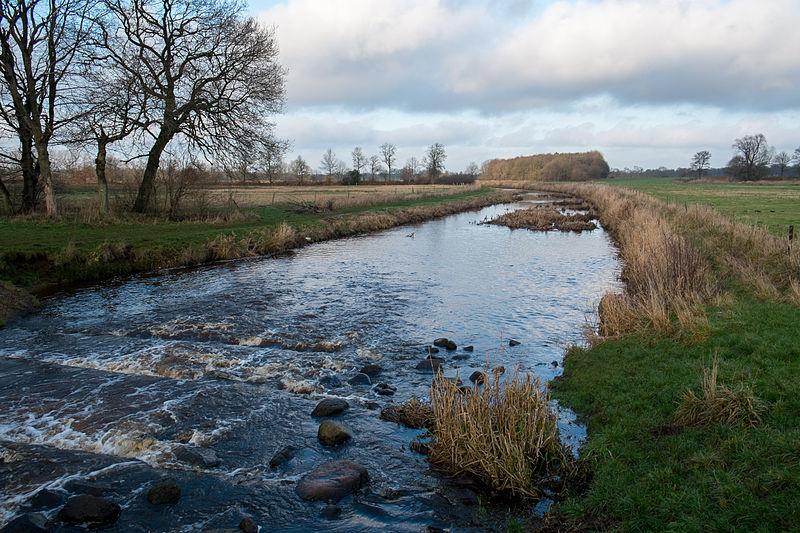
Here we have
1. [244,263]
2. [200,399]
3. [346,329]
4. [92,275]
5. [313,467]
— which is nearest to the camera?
[313,467]

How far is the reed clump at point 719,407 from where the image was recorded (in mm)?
5531

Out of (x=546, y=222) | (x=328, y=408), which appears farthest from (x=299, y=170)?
(x=328, y=408)

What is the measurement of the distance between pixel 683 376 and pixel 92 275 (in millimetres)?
18138

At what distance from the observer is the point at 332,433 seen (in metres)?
6.77

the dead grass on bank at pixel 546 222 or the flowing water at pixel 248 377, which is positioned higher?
the dead grass on bank at pixel 546 222

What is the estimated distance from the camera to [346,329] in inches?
470

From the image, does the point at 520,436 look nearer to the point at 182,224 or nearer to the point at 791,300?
the point at 791,300

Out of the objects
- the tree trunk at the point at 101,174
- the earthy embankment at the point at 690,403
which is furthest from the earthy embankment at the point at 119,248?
the earthy embankment at the point at 690,403

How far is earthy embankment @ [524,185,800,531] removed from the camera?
4391 millimetres

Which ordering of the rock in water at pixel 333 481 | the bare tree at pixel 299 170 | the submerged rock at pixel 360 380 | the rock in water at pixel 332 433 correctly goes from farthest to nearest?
the bare tree at pixel 299 170
the submerged rock at pixel 360 380
the rock in water at pixel 332 433
the rock in water at pixel 333 481

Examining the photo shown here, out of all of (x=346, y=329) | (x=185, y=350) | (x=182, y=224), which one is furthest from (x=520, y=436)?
(x=182, y=224)

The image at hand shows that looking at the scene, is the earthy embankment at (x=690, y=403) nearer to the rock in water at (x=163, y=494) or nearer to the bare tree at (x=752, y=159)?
the rock in water at (x=163, y=494)

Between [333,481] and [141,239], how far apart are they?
17810 millimetres

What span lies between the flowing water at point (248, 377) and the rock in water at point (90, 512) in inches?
5.5
